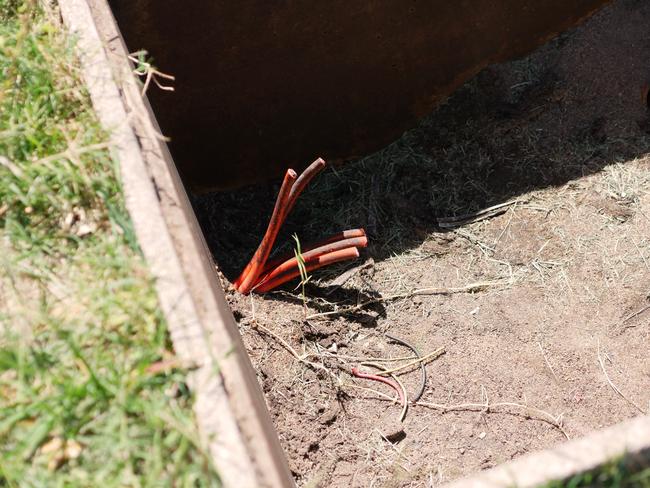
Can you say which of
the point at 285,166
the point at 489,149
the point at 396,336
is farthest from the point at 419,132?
the point at 396,336

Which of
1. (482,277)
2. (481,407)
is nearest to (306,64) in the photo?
(482,277)

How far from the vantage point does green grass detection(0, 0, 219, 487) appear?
1793 mm

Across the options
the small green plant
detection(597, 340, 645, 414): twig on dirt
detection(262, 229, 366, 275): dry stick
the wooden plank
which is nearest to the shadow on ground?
detection(262, 229, 366, 275): dry stick

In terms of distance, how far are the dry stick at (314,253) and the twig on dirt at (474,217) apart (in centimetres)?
81

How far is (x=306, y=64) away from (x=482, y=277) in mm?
1606

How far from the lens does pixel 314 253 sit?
361 cm

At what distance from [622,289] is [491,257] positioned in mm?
724

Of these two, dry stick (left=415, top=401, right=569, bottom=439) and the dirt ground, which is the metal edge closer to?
the dirt ground

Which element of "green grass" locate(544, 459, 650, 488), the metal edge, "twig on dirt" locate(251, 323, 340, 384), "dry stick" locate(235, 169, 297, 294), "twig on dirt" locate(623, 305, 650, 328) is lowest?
"twig on dirt" locate(623, 305, 650, 328)

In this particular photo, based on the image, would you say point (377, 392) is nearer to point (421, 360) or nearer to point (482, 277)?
point (421, 360)

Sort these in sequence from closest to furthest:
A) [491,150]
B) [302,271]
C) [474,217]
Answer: [302,271] < [474,217] < [491,150]

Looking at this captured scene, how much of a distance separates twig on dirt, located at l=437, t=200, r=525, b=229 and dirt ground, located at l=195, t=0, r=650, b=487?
18 millimetres

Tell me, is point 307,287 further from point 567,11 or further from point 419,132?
point 567,11

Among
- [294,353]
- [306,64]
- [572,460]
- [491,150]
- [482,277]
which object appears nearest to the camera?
[572,460]
